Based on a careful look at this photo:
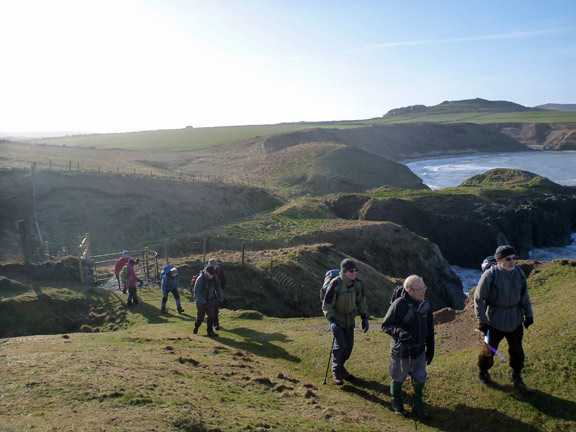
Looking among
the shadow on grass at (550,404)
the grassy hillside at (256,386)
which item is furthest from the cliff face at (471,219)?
the shadow on grass at (550,404)

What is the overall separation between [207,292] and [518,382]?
7.95 metres

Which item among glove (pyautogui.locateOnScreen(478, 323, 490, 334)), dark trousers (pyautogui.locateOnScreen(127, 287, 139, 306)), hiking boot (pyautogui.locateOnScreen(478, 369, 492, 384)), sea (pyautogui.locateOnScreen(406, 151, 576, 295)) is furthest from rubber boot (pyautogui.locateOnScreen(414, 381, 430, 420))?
sea (pyautogui.locateOnScreen(406, 151, 576, 295))

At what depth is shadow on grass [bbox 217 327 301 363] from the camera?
11488 mm

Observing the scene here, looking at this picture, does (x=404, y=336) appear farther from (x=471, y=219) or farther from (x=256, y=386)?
(x=471, y=219)

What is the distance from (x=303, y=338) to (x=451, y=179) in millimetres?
92848

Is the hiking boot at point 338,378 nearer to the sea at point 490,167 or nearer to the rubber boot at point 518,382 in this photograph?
the rubber boot at point 518,382

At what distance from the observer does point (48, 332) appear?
13.8m

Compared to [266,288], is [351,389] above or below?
above

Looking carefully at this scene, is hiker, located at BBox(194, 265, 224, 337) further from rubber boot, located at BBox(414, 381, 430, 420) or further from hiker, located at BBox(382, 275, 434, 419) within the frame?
rubber boot, located at BBox(414, 381, 430, 420)

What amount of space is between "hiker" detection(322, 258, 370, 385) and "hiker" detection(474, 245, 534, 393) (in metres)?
2.25

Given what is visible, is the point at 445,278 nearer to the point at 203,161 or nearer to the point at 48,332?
the point at 48,332

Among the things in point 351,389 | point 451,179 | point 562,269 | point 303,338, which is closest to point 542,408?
point 351,389

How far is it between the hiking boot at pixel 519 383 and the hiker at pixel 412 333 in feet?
6.10

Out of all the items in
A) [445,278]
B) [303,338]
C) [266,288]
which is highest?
[303,338]
